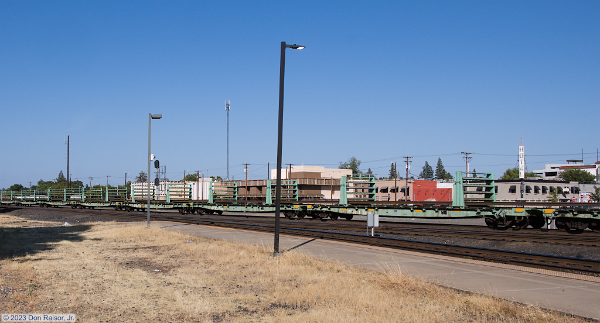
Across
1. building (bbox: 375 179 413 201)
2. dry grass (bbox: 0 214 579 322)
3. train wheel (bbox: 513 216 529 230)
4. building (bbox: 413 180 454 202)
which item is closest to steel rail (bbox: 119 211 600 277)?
dry grass (bbox: 0 214 579 322)

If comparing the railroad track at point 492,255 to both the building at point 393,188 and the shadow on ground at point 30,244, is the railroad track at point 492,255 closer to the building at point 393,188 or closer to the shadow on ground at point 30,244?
the shadow on ground at point 30,244

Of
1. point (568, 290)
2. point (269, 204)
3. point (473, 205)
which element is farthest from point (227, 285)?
point (269, 204)

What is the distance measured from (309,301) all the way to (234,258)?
18.0 feet

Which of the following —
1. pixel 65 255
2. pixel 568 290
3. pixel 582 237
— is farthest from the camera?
pixel 582 237

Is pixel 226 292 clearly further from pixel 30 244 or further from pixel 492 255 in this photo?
pixel 30 244

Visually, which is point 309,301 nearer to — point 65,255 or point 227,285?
point 227,285

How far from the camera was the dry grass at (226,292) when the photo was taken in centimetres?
721

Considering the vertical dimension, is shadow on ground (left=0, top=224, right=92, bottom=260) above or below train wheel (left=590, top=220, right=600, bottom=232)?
below

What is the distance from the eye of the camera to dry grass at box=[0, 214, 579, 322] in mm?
7211

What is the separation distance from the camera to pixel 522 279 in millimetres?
9961

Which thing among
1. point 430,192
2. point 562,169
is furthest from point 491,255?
point 562,169

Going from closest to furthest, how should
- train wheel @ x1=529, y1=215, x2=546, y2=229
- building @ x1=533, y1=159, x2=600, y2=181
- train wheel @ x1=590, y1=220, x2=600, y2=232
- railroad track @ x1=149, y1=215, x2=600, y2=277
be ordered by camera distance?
1. railroad track @ x1=149, y1=215, x2=600, y2=277
2. train wheel @ x1=590, y1=220, x2=600, y2=232
3. train wheel @ x1=529, y1=215, x2=546, y2=229
4. building @ x1=533, y1=159, x2=600, y2=181

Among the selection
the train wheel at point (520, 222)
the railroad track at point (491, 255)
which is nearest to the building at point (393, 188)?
the train wheel at point (520, 222)

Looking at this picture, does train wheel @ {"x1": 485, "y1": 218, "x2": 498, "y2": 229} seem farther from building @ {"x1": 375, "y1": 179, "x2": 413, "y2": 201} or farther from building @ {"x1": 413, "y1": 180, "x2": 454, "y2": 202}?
building @ {"x1": 413, "y1": 180, "x2": 454, "y2": 202}
